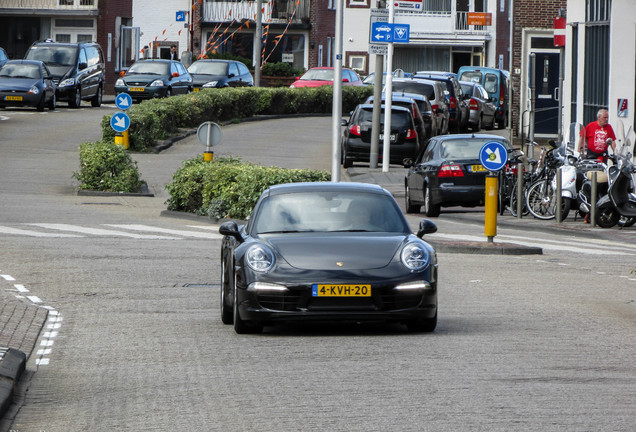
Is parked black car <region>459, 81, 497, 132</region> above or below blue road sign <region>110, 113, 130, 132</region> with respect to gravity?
above

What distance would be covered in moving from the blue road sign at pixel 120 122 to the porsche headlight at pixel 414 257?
22742mm

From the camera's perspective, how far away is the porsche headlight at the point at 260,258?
10750mm

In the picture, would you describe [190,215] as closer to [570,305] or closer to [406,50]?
[570,305]

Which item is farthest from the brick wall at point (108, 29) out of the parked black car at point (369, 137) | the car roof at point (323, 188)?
the car roof at point (323, 188)

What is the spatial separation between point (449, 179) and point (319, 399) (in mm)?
17205

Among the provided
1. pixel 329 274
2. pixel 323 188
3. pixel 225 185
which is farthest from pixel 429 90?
pixel 329 274

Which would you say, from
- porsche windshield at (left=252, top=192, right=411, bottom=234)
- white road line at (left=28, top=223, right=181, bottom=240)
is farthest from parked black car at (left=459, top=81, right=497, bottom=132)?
porsche windshield at (left=252, top=192, right=411, bottom=234)

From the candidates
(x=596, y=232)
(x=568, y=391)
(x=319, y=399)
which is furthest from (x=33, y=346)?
(x=596, y=232)

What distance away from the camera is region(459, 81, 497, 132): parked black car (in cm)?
4797

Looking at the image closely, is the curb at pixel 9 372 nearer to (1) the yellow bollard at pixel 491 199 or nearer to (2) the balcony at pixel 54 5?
(1) the yellow bollard at pixel 491 199

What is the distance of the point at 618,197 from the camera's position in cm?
2305

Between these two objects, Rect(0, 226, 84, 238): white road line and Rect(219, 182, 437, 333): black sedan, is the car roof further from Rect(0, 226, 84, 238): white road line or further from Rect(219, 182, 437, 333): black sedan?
Rect(0, 226, 84, 238): white road line

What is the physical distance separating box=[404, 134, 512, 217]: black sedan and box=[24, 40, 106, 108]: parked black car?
2466 cm

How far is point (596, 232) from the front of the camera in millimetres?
22703
